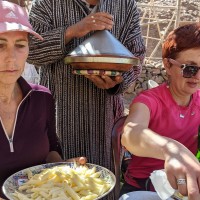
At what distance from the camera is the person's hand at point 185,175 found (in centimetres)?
119

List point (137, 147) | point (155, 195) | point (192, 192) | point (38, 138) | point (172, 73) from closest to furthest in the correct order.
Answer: point (192, 192), point (137, 147), point (155, 195), point (38, 138), point (172, 73)

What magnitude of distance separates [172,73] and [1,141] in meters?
1.02

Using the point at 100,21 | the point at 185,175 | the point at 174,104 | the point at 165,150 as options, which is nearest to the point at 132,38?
the point at 100,21

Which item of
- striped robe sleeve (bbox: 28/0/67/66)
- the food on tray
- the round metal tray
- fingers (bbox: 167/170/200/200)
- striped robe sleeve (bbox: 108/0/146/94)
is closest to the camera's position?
fingers (bbox: 167/170/200/200)

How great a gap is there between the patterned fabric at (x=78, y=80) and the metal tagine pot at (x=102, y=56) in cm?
25

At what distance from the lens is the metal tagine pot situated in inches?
85.3

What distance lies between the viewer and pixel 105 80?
94.5 inches

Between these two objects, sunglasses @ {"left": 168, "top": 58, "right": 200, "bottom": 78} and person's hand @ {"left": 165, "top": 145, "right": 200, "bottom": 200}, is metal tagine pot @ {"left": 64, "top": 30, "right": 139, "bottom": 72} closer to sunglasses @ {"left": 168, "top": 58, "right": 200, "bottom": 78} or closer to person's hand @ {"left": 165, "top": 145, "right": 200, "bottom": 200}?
sunglasses @ {"left": 168, "top": 58, "right": 200, "bottom": 78}

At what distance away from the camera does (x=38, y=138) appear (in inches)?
86.7

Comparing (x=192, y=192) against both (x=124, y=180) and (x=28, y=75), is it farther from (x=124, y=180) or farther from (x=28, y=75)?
(x=28, y=75)

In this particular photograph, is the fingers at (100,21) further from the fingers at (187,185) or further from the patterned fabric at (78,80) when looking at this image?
the fingers at (187,185)

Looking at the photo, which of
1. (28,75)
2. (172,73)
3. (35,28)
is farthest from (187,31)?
(28,75)

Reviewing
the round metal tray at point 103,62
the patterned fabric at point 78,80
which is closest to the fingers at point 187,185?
the round metal tray at point 103,62

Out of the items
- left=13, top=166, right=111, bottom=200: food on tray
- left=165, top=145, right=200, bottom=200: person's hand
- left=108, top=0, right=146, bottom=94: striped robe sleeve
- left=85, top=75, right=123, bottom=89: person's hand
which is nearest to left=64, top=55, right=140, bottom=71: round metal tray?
left=85, top=75, right=123, bottom=89: person's hand
